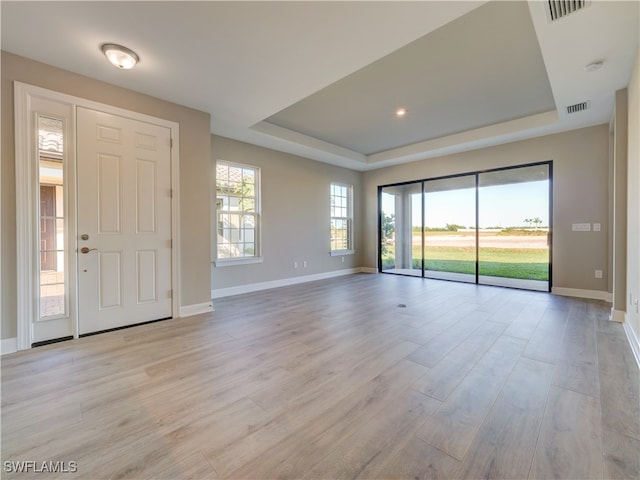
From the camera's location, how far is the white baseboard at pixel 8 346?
8.03 ft

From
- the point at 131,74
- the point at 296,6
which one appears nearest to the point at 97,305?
the point at 131,74

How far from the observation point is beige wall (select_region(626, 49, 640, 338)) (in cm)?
241

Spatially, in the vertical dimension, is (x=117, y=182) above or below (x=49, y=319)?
above

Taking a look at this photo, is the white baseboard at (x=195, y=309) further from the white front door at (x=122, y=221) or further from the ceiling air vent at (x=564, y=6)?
the ceiling air vent at (x=564, y=6)

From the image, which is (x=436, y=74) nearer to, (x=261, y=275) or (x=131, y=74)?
(x=131, y=74)

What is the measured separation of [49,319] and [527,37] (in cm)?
538

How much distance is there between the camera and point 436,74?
312 cm

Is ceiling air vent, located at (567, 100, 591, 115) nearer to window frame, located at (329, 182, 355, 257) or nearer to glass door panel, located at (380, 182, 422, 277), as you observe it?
glass door panel, located at (380, 182, 422, 277)

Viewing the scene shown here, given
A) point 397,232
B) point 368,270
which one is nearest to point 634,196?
point 397,232

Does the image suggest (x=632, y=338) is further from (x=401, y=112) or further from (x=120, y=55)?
(x=120, y=55)

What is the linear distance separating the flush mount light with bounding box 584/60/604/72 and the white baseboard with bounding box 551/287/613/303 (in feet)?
11.0

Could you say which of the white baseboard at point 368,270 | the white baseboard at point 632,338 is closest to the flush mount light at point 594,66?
the white baseboard at point 632,338

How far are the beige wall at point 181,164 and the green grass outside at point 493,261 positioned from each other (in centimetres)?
509

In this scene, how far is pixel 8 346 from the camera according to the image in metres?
2.48
